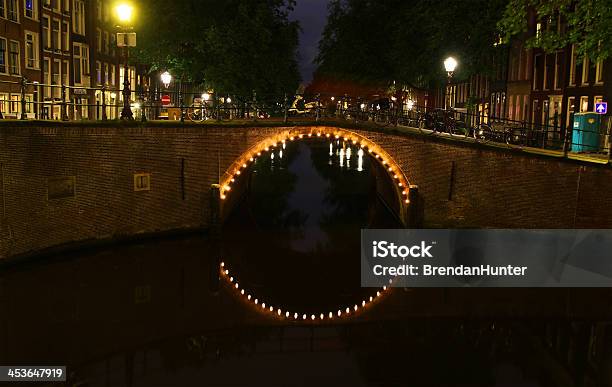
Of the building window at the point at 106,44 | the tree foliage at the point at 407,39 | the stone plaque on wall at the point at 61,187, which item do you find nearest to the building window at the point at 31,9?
the building window at the point at 106,44

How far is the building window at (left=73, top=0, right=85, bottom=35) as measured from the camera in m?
44.5

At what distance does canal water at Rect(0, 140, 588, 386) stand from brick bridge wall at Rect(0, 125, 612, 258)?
0.92m

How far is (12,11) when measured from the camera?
34500mm

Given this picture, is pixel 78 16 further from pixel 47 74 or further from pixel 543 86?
pixel 543 86

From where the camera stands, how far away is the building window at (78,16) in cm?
4450

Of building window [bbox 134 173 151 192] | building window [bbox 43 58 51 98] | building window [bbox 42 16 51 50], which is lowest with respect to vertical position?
building window [bbox 134 173 151 192]

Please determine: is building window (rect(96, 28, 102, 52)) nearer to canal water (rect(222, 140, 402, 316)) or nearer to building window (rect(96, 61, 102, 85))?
building window (rect(96, 61, 102, 85))

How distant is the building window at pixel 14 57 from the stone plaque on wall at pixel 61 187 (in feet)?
58.7

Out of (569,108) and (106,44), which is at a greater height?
(106,44)

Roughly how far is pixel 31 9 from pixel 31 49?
214 cm

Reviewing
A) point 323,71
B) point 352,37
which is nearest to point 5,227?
point 352,37

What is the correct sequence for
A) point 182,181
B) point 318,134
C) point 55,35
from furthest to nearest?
1. point 55,35
2. point 318,134
3. point 182,181

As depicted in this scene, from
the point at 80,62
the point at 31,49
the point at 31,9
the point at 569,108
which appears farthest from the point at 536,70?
the point at 80,62

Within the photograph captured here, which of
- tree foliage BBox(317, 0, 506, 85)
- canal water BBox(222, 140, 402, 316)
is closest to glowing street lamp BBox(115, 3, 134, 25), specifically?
canal water BBox(222, 140, 402, 316)
